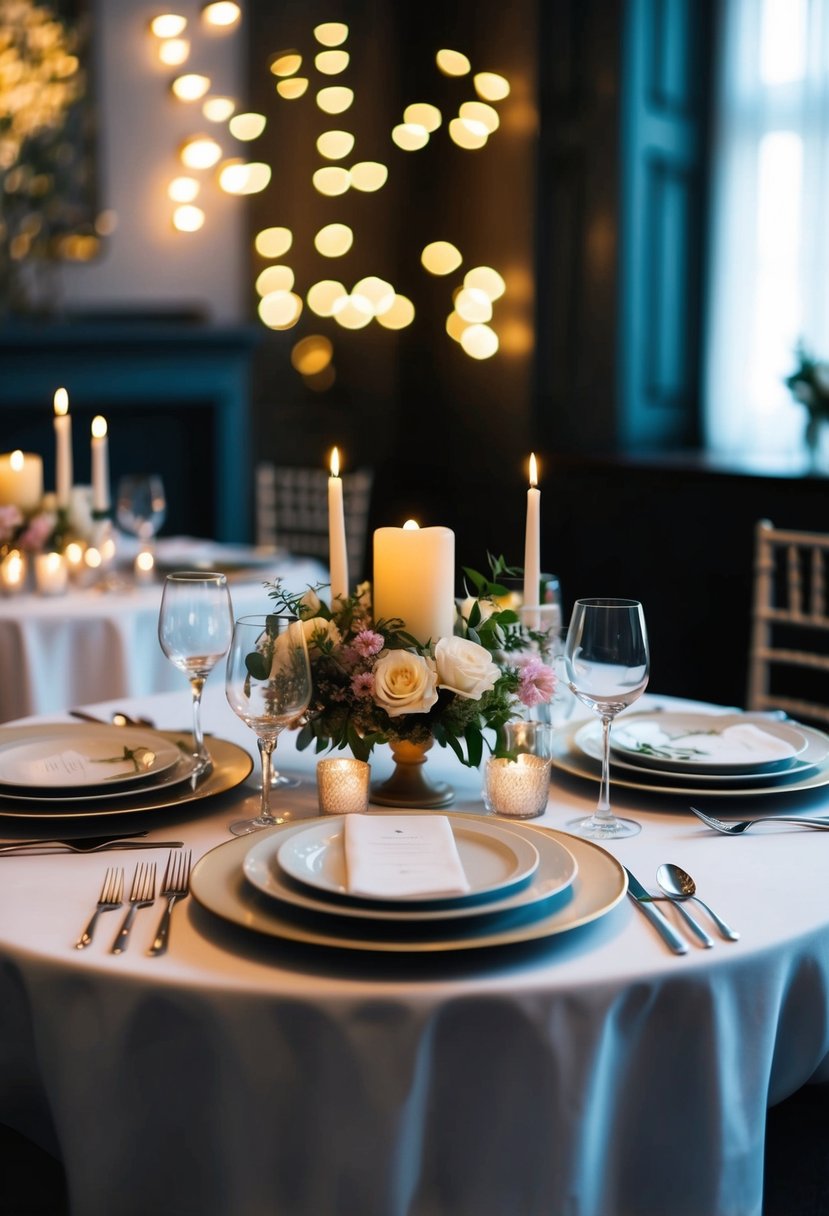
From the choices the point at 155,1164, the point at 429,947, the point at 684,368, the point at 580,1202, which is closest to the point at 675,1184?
the point at 580,1202

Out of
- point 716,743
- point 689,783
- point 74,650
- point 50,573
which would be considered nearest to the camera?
point 689,783

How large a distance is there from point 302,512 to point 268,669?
3512 mm

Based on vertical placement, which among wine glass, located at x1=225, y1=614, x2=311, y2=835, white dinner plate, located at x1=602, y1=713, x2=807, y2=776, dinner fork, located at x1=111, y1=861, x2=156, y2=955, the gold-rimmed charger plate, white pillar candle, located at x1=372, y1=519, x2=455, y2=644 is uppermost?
white pillar candle, located at x1=372, y1=519, x2=455, y2=644

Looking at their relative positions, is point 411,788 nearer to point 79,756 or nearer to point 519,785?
point 519,785

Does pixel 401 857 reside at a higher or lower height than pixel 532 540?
lower

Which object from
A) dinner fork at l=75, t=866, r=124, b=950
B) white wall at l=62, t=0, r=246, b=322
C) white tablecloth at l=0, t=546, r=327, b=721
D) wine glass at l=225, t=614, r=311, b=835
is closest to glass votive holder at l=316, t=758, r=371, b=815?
wine glass at l=225, t=614, r=311, b=835

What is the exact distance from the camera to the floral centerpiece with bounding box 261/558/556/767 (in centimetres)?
132

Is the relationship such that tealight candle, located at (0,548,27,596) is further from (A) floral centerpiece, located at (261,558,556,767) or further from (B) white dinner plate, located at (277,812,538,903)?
(B) white dinner plate, located at (277,812,538,903)

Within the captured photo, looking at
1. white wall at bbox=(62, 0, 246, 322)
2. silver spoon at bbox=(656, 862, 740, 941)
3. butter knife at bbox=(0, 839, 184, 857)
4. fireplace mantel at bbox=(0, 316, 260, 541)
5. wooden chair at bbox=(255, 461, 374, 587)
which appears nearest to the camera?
silver spoon at bbox=(656, 862, 740, 941)

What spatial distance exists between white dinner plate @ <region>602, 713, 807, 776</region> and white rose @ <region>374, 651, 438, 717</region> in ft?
1.03

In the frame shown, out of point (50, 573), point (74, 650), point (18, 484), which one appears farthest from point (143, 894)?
point (18, 484)

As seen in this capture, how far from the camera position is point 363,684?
1326mm

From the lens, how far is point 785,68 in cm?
430

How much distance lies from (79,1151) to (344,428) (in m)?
4.50
